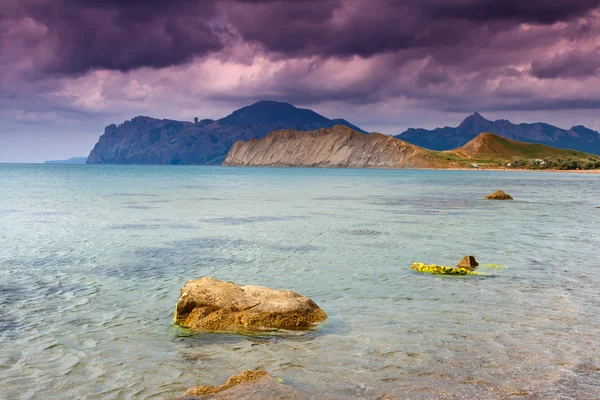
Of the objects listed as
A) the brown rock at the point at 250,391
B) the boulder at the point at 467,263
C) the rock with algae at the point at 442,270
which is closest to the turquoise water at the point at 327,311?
the brown rock at the point at 250,391

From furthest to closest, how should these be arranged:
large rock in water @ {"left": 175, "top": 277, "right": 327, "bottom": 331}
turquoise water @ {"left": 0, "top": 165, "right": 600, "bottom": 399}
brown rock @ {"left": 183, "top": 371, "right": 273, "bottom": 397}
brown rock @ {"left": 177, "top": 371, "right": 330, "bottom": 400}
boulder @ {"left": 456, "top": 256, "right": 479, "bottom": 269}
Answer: boulder @ {"left": 456, "top": 256, "right": 479, "bottom": 269}
large rock in water @ {"left": 175, "top": 277, "right": 327, "bottom": 331}
turquoise water @ {"left": 0, "top": 165, "right": 600, "bottom": 399}
brown rock @ {"left": 183, "top": 371, "right": 273, "bottom": 397}
brown rock @ {"left": 177, "top": 371, "right": 330, "bottom": 400}

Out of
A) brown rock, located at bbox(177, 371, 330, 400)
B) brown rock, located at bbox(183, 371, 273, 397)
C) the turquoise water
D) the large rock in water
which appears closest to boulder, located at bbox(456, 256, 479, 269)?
the turquoise water

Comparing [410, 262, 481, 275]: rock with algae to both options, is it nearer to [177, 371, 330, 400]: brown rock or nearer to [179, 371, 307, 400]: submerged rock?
[177, 371, 330, 400]: brown rock

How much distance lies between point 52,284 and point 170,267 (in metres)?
5.23

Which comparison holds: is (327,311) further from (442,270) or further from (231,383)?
(442,270)

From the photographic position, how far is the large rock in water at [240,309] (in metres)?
14.1

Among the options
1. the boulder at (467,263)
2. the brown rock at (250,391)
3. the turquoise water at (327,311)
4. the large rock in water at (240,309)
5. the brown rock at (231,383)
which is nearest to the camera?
the brown rock at (250,391)

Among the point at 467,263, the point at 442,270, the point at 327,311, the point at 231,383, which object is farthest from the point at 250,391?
the point at 467,263

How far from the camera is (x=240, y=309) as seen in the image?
14.5 metres

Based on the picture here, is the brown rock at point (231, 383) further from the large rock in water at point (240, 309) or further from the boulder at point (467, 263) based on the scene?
the boulder at point (467, 263)

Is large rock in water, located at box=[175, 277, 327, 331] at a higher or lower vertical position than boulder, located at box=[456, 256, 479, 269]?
higher

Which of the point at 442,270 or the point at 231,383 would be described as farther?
the point at 442,270

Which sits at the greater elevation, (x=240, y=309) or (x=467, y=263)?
(x=240, y=309)

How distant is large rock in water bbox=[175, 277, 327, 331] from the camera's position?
14.1m
